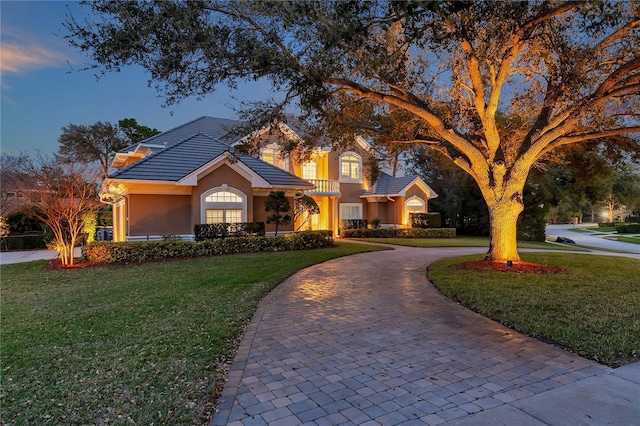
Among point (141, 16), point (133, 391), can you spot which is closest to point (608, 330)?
point (133, 391)

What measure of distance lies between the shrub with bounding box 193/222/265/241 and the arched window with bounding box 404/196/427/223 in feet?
45.6

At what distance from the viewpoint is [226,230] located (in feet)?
55.6

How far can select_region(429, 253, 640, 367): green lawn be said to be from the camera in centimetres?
511

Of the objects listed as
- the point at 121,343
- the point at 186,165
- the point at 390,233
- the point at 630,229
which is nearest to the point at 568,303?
the point at 121,343

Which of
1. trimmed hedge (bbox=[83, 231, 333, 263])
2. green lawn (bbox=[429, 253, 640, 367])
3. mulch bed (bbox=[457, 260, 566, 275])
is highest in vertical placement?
trimmed hedge (bbox=[83, 231, 333, 263])

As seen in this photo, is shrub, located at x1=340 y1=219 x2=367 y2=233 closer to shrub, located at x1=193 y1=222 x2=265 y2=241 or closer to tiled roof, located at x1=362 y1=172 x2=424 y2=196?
tiled roof, located at x1=362 y1=172 x2=424 y2=196

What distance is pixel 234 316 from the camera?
6727mm

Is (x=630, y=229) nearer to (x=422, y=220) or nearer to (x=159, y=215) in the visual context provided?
(x=422, y=220)

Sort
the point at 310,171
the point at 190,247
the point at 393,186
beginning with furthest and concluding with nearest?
the point at 393,186
the point at 310,171
the point at 190,247

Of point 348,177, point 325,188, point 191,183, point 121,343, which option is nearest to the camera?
point 121,343

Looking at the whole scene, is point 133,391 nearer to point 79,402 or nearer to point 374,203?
point 79,402

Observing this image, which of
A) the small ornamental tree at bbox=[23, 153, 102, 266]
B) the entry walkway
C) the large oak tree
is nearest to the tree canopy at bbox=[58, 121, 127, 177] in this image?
the small ornamental tree at bbox=[23, 153, 102, 266]

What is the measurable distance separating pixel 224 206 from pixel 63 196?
620cm

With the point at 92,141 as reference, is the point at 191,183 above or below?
below
